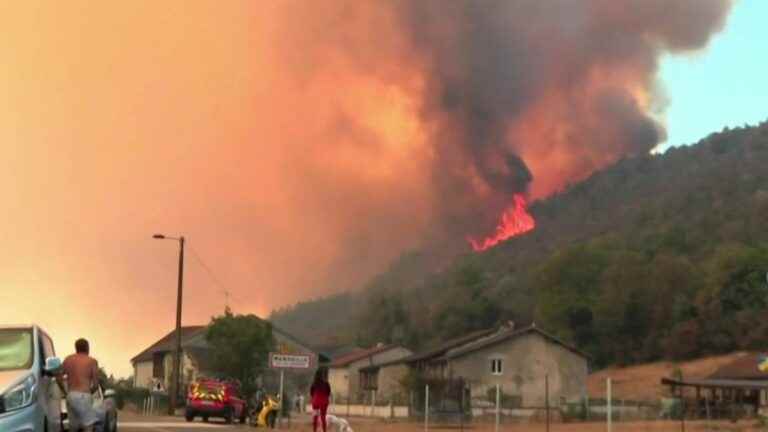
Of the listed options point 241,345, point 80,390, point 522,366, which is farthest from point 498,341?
point 80,390

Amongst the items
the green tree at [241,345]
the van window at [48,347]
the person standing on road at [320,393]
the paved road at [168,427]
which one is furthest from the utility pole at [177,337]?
the van window at [48,347]

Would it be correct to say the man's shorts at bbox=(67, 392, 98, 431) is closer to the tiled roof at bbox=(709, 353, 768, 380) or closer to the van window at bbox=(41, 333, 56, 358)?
the van window at bbox=(41, 333, 56, 358)

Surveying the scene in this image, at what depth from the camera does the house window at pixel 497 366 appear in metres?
71.2

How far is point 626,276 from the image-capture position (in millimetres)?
105750

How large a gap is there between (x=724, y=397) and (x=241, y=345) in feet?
94.4

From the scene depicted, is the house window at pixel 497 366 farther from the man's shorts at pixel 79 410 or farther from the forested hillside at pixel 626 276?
the man's shorts at pixel 79 410

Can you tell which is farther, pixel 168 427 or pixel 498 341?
pixel 498 341

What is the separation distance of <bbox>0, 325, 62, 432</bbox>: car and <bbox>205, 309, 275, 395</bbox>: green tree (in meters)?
55.2

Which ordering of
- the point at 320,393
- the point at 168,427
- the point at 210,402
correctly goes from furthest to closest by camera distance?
the point at 210,402, the point at 168,427, the point at 320,393

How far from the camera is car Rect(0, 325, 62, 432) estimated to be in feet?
34.0

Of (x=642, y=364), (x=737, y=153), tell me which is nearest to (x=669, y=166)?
(x=737, y=153)

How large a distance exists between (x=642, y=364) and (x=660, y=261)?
11678mm

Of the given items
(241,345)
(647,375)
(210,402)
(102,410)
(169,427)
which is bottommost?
(169,427)

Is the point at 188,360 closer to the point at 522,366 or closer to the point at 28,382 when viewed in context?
the point at 522,366
